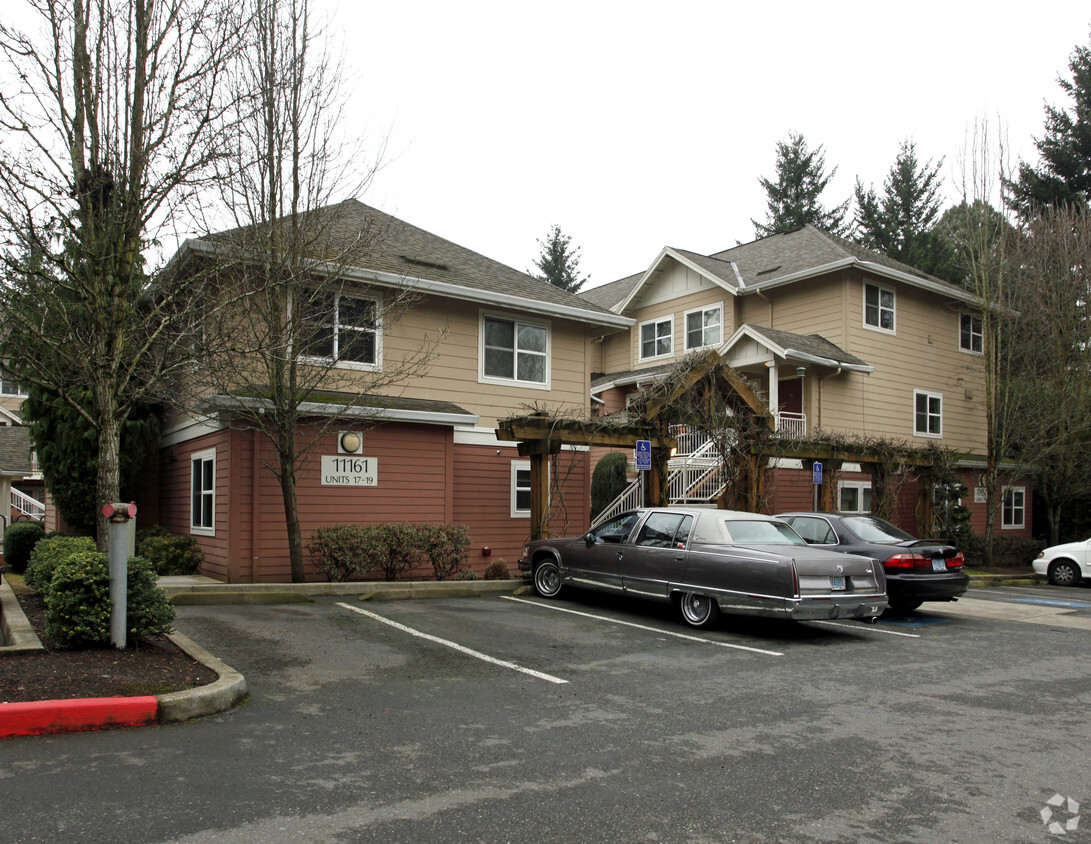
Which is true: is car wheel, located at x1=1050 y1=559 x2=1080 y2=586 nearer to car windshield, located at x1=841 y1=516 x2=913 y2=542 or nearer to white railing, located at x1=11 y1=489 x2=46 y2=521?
car windshield, located at x1=841 y1=516 x2=913 y2=542

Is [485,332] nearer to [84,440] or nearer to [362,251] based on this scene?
[362,251]

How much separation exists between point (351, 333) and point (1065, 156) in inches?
1409

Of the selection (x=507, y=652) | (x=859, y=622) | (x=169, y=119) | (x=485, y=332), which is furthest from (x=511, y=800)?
(x=485, y=332)

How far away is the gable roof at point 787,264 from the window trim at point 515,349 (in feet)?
31.4

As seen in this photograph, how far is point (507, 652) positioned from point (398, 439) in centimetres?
743

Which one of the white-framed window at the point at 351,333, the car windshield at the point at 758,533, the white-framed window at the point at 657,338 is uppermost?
the white-framed window at the point at 657,338

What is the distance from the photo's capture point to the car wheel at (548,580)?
13.0 m

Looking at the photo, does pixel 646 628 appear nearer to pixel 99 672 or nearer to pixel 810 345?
pixel 99 672

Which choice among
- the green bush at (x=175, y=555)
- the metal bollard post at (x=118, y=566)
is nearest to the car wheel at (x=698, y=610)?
the metal bollard post at (x=118, y=566)

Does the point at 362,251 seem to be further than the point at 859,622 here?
Yes

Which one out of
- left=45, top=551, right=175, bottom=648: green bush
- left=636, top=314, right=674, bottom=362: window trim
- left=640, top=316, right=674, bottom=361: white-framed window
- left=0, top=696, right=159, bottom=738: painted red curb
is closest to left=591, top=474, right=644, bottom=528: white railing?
left=636, top=314, right=674, bottom=362: window trim

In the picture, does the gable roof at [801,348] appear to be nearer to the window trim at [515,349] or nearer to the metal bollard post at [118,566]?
the window trim at [515,349]

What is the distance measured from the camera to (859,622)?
12086 mm

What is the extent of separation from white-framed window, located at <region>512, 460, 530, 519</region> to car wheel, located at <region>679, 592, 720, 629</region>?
7.24m
